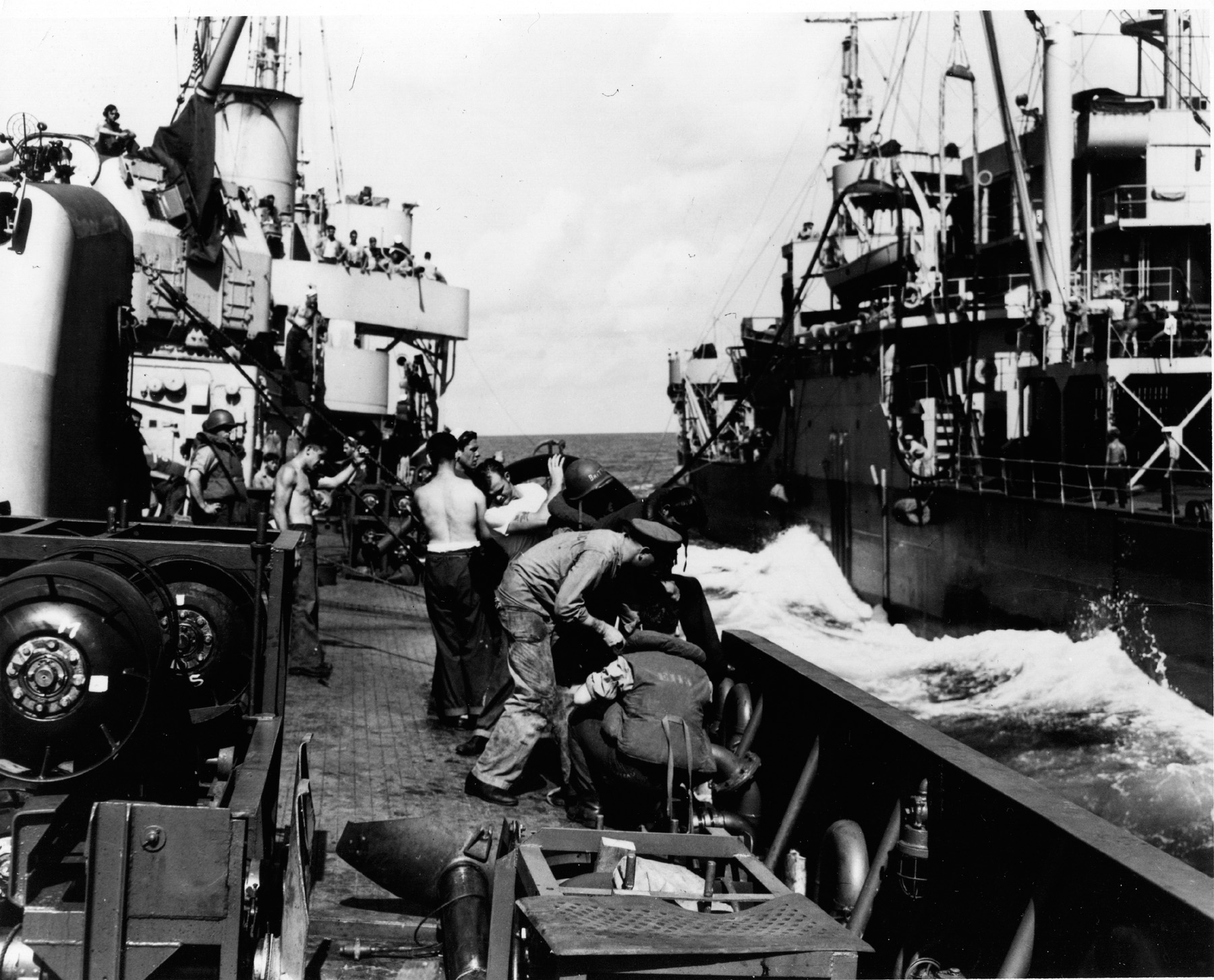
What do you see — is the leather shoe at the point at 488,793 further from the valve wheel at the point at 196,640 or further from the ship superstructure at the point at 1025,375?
the ship superstructure at the point at 1025,375

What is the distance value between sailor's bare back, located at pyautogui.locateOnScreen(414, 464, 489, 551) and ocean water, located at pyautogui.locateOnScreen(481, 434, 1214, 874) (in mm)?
7575

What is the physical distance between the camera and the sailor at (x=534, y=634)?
18.0 feet

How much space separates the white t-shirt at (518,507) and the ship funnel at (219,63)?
1117 cm

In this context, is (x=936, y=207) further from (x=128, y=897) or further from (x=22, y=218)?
(x=128, y=897)

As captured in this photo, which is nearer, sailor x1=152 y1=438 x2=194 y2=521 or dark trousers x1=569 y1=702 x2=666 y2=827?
dark trousers x1=569 y1=702 x2=666 y2=827

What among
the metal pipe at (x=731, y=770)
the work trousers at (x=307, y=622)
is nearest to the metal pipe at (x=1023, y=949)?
the metal pipe at (x=731, y=770)

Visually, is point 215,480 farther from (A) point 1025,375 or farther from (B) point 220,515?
(A) point 1025,375

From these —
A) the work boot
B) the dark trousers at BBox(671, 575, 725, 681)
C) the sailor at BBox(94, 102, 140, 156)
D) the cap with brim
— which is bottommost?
the work boot

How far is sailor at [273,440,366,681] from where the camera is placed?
28.7ft

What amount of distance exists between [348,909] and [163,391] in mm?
15818

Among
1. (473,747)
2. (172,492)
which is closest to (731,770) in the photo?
(473,747)

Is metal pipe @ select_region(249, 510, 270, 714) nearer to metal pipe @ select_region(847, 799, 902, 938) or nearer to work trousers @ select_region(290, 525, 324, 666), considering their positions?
metal pipe @ select_region(847, 799, 902, 938)

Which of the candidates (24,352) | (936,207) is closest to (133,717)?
(24,352)

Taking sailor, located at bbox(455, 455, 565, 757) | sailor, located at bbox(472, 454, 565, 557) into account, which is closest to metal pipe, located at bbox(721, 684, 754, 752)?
sailor, located at bbox(455, 455, 565, 757)
